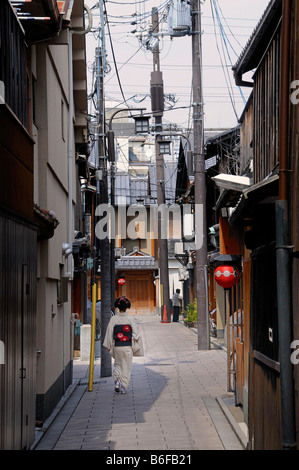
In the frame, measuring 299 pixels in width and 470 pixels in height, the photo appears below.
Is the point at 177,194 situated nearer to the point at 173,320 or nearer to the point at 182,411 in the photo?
the point at 173,320

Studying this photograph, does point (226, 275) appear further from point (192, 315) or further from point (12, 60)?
point (192, 315)

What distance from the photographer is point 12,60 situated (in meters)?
8.56

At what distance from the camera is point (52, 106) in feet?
46.0

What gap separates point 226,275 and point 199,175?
36.7 ft

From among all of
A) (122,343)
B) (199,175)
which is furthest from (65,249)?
(199,175)

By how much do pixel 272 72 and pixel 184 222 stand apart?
28488 millimetres

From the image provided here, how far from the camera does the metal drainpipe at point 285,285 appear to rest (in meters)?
6.39

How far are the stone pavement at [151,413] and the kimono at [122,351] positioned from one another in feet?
1.38

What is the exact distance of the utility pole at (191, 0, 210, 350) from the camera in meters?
24.0

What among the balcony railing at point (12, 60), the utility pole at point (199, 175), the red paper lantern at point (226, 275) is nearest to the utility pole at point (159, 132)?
the utility pole at point (199, 175)

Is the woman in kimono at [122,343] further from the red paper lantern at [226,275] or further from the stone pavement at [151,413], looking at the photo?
the red paper lantern at [226,275]

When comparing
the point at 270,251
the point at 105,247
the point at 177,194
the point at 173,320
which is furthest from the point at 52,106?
the point at 177,194

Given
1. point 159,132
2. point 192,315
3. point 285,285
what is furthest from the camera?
point 159,132

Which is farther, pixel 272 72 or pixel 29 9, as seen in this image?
pixel 29 9
